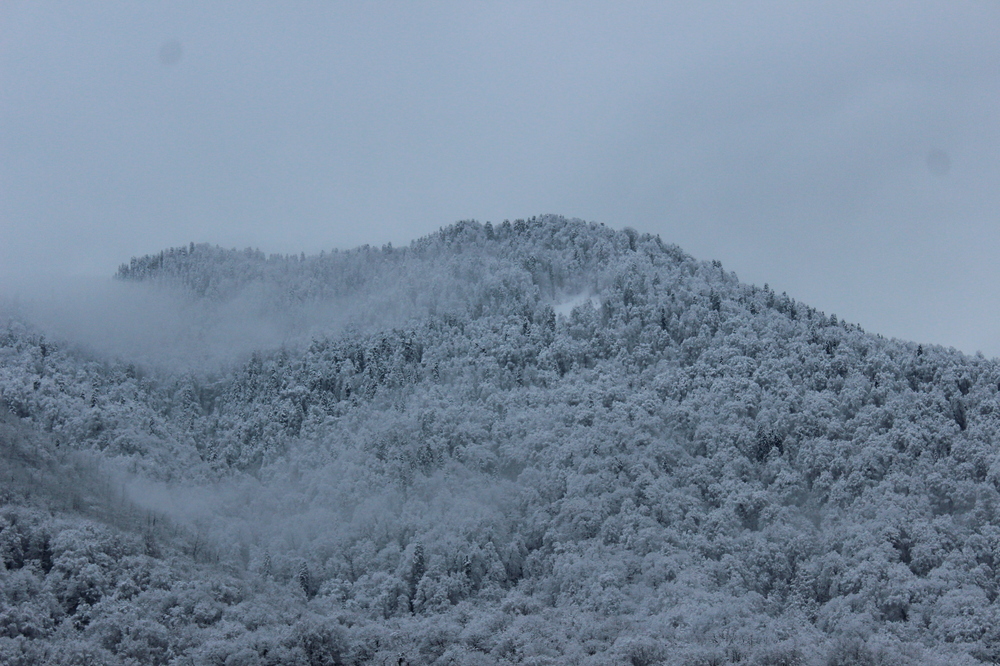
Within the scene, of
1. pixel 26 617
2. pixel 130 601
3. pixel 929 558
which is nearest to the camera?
pixel 26 617

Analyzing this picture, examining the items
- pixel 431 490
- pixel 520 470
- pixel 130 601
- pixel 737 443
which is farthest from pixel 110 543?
pixel 737 443

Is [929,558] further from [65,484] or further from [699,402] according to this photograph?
[65,484]

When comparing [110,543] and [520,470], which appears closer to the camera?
[110,543]

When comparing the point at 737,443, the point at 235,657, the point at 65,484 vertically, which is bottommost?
the point at 235,657

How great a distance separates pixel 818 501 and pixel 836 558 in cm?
1652

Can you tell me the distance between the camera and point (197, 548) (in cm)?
15762

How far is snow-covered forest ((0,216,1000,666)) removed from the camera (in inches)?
5002

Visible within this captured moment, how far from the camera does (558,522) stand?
162250 mm

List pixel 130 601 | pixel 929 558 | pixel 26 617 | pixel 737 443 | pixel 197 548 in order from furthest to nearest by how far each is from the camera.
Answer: pixel 737 443 < pixel 197 548 < pixel 929 558 < pixel 130 601 < pixel 26 617

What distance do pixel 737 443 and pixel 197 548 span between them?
267 ft

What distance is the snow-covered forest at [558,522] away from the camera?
127 m

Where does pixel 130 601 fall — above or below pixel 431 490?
below

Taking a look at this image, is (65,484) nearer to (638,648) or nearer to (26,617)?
(26,617)

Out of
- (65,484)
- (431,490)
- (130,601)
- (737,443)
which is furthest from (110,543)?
(737,443)
